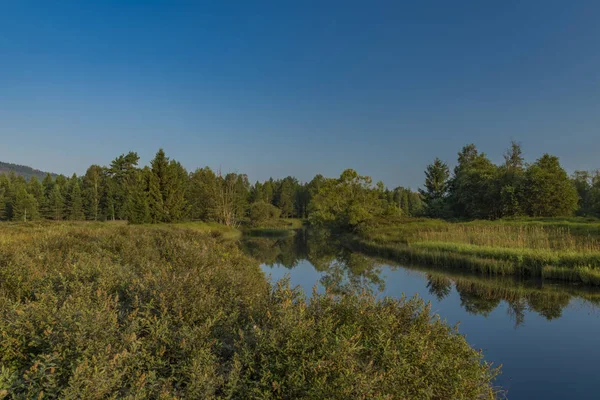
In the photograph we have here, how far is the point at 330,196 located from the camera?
1702 inches

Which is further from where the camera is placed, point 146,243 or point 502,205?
point 502,205

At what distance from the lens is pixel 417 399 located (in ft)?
10.3

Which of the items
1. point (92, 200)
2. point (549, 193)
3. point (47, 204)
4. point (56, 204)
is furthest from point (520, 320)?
point (47, 204)

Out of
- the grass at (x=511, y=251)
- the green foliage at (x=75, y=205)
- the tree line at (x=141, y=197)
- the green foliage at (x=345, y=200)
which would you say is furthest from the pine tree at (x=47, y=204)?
the grass at (x=511, y=251)

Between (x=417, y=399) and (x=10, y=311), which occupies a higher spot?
(x=10, y=311)

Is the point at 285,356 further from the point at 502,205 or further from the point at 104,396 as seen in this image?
the point at 502,205

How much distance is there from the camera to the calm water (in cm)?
637

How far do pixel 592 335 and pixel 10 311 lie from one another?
1160 centimetres

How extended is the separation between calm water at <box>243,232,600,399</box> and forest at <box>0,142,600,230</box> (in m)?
22.4

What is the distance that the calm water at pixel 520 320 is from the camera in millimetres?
6367

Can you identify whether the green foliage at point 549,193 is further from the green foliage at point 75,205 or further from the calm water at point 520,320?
the green foliage at point 75,205

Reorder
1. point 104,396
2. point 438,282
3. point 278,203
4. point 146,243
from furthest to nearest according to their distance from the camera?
1. point 278,203
2. point 438,282
3. point 146,243
4. point 104,396

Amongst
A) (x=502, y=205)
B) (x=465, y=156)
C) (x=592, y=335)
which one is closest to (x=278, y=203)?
(x=465, y=156)

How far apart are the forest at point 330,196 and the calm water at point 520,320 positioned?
881 inches
